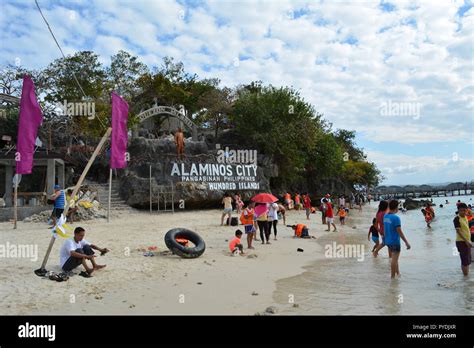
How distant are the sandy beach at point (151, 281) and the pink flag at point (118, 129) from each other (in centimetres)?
345

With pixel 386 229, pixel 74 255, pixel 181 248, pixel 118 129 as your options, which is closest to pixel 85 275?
pixel 74 255

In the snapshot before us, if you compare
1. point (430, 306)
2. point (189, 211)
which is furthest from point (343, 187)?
point (430, 306)

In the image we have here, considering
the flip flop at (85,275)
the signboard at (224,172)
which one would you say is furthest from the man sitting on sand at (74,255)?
the signboard at (224,172)

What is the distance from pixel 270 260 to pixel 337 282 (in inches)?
113

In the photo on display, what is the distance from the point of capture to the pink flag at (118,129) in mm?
15242

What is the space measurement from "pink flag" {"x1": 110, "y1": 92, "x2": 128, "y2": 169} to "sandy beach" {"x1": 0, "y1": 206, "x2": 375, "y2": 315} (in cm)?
345

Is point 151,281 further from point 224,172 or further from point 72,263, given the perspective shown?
point 224,172

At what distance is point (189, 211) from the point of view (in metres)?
25.9

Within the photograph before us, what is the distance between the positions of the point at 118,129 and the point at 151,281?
30.7ft

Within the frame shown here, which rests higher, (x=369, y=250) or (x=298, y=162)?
(x=298, y=162)

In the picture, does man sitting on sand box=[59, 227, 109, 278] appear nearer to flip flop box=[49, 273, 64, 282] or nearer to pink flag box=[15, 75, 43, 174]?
flip flop box=[49, 273, 64, 282]

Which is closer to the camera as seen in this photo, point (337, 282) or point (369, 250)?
point (337, 282)

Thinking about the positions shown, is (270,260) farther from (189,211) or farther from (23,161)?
(189,211)

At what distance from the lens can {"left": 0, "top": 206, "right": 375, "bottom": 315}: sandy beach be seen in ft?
21.2
